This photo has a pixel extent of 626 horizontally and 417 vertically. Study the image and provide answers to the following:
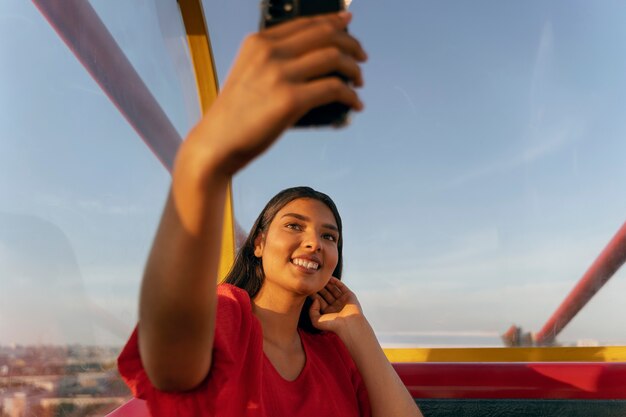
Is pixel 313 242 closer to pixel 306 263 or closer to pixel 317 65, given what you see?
pixel 306 263

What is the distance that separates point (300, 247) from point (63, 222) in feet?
1.75

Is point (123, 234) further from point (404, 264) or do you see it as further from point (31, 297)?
point (404, 264)

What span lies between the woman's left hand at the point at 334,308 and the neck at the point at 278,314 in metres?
0.13

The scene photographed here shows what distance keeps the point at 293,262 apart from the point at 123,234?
0.65m

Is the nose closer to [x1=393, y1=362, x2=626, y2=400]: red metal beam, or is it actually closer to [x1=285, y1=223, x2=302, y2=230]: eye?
[x1=285, y1=223, x2=302, y2=230]: eye

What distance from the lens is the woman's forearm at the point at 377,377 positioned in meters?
1.44

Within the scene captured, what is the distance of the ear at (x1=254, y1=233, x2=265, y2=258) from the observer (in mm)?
1558

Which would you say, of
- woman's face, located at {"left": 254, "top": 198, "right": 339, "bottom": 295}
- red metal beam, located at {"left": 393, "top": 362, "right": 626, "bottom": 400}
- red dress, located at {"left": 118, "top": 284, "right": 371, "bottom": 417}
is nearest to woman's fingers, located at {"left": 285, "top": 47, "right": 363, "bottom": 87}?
red dress, located at {"left": 118, "top": 284, "right": 371, "bottom": 417}

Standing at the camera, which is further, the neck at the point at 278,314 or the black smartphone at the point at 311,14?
the neck at the point at 278,314

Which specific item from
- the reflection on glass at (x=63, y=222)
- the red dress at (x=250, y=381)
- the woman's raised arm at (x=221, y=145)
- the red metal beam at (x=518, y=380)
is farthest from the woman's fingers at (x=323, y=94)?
the red metal beam at (x=518, y=380)

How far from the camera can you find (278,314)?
1451 millimetres

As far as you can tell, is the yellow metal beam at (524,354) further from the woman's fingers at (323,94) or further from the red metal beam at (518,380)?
the woman's fingers at (323,94)

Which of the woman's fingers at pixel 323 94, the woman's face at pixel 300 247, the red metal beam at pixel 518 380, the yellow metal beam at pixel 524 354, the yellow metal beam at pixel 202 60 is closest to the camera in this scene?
the woman's fingers at pixel 323 94

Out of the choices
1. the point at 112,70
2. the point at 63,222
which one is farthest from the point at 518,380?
the point at 112,70
